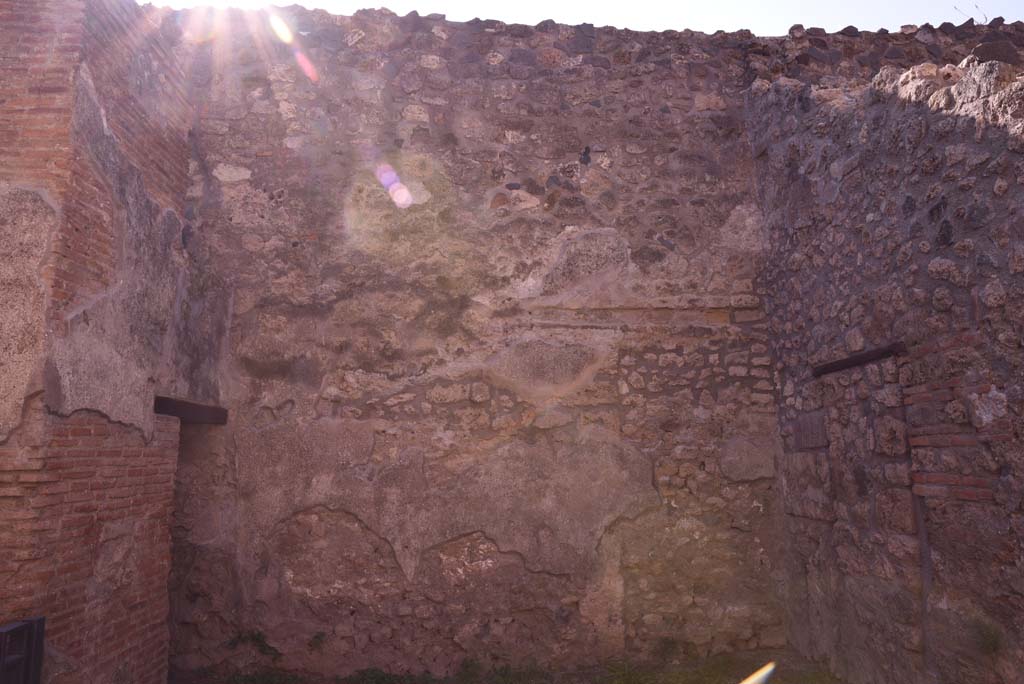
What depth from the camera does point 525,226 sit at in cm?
488

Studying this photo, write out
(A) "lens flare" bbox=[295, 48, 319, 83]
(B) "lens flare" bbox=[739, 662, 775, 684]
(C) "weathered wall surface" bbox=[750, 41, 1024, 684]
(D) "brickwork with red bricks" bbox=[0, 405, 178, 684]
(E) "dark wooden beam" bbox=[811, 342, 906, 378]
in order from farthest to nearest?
(A) "lens flare" bbox=[295, 48, 319, 83], (B) "lens flare" bbox=[739, 662, 775, 684], (E) "dark wooden beam" bbox=[811, 342, 906, 378], (D) "brickwork with red bricks" bbox=[0, 405, 178, 684], (C) "weathered wall surface" bbox=[750, 41, 1024, 684]

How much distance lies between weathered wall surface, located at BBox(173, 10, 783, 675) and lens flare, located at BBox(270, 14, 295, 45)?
0.06m

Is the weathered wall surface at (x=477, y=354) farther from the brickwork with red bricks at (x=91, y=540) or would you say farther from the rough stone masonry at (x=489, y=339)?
the brickwork with red bricks at (x=91, y=540)

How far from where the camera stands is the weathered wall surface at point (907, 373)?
112 inches

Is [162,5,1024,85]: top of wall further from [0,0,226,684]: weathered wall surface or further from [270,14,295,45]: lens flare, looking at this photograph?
[0,0,226,684]: weathered wall surface

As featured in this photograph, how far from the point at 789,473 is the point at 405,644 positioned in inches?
98.1

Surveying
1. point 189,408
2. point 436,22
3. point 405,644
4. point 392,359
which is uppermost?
point 436,22

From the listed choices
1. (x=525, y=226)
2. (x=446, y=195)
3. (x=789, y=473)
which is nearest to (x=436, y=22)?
(x=446, y=195)

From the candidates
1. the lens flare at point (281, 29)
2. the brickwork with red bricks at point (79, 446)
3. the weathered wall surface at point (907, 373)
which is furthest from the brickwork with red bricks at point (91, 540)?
the weathered wall surface at point (907, 373)

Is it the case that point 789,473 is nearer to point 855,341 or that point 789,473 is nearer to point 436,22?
point 855,341

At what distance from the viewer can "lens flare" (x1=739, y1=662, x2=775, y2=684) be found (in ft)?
13.5

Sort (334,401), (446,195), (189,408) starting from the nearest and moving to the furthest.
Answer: (189,408) < (334,401) < (446,195)

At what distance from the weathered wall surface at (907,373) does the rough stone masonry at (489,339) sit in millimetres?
23

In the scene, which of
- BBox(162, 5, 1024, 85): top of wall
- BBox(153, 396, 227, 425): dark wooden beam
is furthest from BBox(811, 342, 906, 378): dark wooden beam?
BBox(153, 396, 227, 425): dark wooden beam
